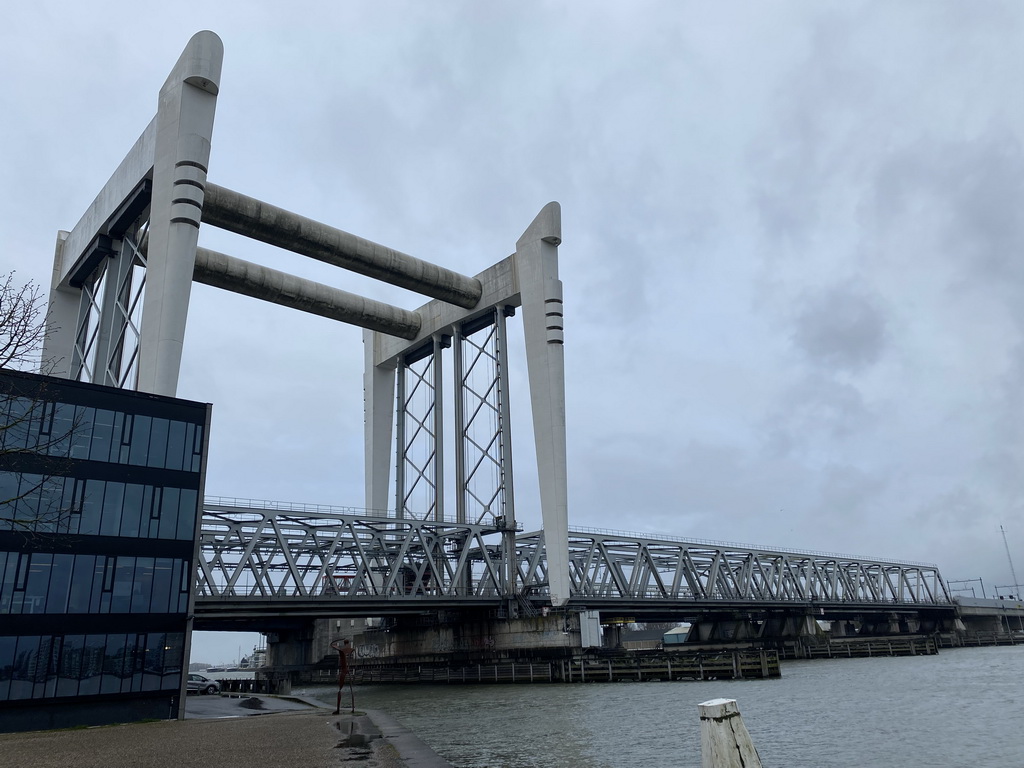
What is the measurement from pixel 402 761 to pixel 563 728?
434 inches

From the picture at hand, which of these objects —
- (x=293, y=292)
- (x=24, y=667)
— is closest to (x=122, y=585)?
(x=24, y=667)

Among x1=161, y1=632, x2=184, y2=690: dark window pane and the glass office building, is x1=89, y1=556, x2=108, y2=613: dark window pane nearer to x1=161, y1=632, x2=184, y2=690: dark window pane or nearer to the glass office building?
the glass office building

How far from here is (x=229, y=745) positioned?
17.9 meters

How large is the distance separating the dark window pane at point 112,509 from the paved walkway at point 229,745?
635cm

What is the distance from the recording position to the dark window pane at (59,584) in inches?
997

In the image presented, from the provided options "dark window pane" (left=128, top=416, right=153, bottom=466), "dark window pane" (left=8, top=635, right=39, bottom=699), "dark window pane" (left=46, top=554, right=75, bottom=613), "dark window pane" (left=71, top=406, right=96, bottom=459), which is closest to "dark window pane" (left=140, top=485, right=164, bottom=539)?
"dark window pane" (left=128, top=416, right=153, bottom=466)

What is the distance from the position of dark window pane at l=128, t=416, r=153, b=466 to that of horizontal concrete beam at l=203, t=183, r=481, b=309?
18.8 metres

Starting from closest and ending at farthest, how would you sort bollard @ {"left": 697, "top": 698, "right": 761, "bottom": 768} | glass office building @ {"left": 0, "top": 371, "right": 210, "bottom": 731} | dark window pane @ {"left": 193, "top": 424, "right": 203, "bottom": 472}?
1. bollard @ {"left": 697, "top": 698, "right": 761, "bottom": 768}
2. glass office building @ {"left": 0, "top": 371, "right": 210, "bottom": 731}
3. dark window pane @ {"left": 193, "top": 424, "right": 203, "bottom": 472}

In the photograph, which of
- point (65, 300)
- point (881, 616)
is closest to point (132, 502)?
point (65, 300)

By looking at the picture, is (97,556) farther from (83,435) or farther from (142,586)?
(83,435)

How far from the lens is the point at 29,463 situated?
1001 inches

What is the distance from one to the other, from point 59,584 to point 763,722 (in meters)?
22.9

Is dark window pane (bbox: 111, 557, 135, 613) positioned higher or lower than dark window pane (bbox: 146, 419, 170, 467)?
lower

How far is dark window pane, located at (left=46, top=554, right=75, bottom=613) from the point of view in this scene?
25.3 metres
